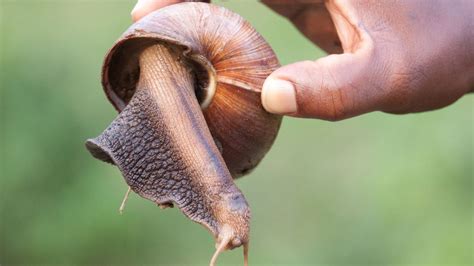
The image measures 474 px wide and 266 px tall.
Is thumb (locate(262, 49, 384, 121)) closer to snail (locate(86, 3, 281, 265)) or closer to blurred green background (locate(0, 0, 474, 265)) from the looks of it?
snail (locate(86, 3, 281, 265))

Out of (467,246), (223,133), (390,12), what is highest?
(390,12)

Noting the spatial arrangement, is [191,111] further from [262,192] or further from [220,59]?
[262,192]

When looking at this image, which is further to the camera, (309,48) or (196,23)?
A: (309,48)

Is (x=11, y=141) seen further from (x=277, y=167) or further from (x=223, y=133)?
(x=223, y=133)

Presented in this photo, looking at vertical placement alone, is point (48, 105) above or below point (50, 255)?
above

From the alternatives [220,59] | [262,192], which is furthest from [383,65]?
[262,192]

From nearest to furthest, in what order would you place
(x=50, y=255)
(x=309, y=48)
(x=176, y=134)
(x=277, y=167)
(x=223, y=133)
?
(x=176, y=134) < (x=223, y=133) < (x=50, y=255) < (x=277, y=167) < (x=309, y=48)

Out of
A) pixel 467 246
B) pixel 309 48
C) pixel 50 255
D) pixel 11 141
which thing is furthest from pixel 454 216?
pixel 11 141
